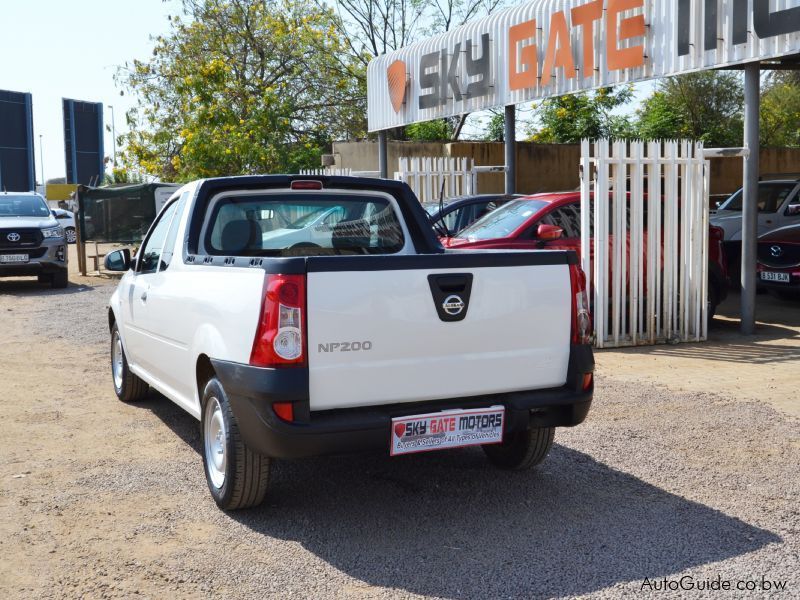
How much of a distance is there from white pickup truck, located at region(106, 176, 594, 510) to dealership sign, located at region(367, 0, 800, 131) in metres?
6.58

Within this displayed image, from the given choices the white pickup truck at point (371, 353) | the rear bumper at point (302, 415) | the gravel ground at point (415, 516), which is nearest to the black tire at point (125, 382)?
the gravel ground at point (415, 516)

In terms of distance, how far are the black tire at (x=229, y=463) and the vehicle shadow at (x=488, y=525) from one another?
126mm

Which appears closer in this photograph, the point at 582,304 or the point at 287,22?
the point at 582,304

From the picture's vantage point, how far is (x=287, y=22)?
107 ft

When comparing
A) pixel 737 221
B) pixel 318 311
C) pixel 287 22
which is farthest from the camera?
pixel 287 22

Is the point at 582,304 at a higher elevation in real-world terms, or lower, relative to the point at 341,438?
higher

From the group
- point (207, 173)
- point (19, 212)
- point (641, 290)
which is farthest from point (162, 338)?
point (207, 173)

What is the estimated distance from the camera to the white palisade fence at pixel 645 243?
32.5 ft

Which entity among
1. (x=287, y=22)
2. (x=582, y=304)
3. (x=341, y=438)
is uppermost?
(x=287, y=22)

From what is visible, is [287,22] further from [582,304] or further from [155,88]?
[582,304]

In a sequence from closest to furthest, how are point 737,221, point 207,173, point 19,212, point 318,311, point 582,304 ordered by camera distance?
1. point 318,311
2. point 582,304
3. point 737,221
4. point 19,212
5. point 207,173

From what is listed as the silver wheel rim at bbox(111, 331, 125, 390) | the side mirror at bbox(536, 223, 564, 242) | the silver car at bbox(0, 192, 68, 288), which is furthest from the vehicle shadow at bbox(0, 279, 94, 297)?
the side mirror at bbox(536, 223, 564, 242)

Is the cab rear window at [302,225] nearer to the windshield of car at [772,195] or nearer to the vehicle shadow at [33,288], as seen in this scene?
the windshield of car at [772,195]

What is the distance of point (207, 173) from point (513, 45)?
618 inches
